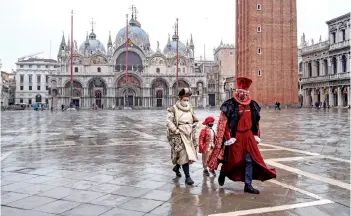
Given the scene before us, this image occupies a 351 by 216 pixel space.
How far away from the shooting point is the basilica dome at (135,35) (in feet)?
219

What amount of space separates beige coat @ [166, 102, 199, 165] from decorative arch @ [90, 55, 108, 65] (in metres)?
61.7

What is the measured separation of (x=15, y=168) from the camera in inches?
254

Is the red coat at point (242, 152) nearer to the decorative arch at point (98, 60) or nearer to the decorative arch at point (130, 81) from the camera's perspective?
the decorative arch at point (130, 81)

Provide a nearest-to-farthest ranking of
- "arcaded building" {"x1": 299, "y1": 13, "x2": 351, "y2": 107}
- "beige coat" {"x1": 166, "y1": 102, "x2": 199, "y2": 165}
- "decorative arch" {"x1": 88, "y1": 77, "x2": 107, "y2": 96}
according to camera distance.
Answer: "beige coat" {"x1": 166, "y1": 102, "x2": 199, "y2": 165}
"arcaded building" {"x1": 299, "y1": 13, "x2": 351, "y2": 107}
"decorative arch" {"x1": 88, "y1": 77, "x2": 107, "y2": 96}

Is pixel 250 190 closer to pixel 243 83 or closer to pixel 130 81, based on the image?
pixel 243 83

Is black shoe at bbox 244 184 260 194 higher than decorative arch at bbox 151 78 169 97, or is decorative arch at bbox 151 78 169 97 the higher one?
decorative arch at bbox 151 78 169 97

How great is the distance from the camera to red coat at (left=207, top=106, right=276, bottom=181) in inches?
188

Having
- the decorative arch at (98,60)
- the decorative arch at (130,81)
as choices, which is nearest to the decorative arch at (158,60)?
the decorative arch at (130,81)

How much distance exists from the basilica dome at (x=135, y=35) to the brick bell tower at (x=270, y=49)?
2567 cm

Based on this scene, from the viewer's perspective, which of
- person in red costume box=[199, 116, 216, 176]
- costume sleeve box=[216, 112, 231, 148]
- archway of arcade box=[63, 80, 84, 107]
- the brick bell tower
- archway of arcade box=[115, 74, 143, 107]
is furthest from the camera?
archway of arcade box=[115, 74, 143, 107]

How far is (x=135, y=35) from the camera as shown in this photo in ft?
230

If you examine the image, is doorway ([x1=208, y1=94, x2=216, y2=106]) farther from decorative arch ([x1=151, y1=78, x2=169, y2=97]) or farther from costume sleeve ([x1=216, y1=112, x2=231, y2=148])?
costume sleeve ([x1=216, y1=112, x2=231, y2=148])

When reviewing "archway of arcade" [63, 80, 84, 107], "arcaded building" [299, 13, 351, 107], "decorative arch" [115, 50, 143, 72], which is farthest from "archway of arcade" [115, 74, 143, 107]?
"arcaded building" [299, 13, 351, 107]

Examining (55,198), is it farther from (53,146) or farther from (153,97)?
(153,97)
